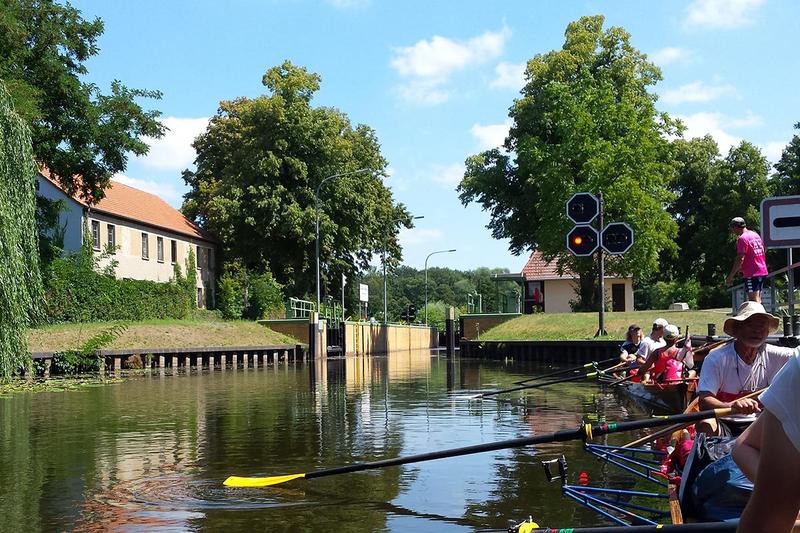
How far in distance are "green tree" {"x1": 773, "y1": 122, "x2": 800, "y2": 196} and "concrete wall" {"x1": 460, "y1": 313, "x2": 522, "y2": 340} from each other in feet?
57.5

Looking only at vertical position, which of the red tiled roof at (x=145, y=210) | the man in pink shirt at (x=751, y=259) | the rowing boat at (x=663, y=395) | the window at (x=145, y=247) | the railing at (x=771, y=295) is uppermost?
the red tiled roof at (x=145, y=210)

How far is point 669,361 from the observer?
17.0 m

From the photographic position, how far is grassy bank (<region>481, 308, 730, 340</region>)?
35812 millimetres

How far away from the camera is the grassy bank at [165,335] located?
118ft

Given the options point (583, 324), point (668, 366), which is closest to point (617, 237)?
point (583, 324)

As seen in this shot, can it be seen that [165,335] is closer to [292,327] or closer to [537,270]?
[292,327]

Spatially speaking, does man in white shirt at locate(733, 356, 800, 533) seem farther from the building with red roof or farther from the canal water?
the building with red roof

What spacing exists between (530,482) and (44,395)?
17.2m

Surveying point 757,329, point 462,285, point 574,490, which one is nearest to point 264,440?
point 574,490

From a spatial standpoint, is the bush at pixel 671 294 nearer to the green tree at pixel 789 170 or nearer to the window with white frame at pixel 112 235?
the green tree at pixel 789 170

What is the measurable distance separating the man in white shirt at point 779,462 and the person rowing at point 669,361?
44.3 feet

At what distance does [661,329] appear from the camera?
1756 centimetres

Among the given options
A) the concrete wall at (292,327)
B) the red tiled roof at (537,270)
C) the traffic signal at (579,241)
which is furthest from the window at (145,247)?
the traffic signal at (579,241)

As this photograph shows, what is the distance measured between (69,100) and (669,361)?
27.9 meters
